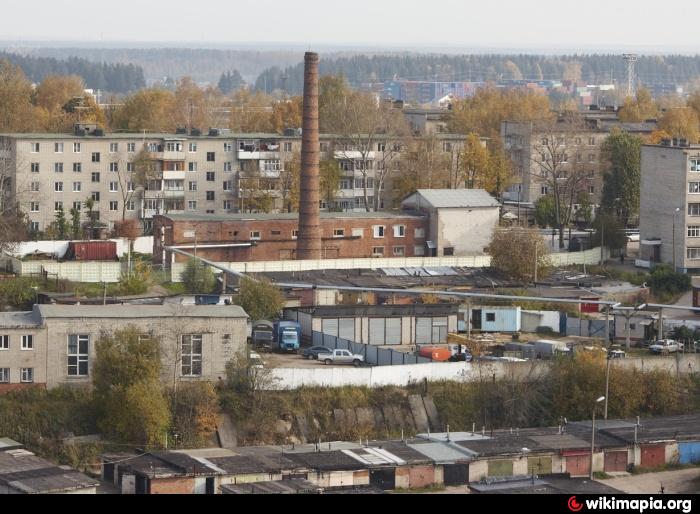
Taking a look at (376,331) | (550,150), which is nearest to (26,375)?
(376,331)

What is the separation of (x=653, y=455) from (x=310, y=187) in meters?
14.0

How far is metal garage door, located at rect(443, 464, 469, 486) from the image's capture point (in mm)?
20625

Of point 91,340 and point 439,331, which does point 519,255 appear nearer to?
point 439,331

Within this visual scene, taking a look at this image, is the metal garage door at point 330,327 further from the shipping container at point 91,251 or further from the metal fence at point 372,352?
the shipping container at point 91,251

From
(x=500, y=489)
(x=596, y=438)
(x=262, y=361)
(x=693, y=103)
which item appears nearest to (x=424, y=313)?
(x=262, y=361)

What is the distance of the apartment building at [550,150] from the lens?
44.2 meters

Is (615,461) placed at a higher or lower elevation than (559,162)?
lower

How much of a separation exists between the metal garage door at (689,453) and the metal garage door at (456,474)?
3.09m

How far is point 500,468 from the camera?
20.9 metres

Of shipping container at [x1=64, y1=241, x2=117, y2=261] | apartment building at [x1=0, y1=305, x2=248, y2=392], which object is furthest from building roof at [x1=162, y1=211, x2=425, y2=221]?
apartment building at [x1=0, y1=305, x2=248, y2=392]

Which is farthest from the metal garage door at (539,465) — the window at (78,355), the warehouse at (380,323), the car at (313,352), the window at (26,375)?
the window at (26,375)

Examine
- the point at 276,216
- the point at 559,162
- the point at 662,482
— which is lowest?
the point at 662,482

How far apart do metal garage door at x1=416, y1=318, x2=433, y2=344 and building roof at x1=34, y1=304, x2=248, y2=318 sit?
3.75 metres
